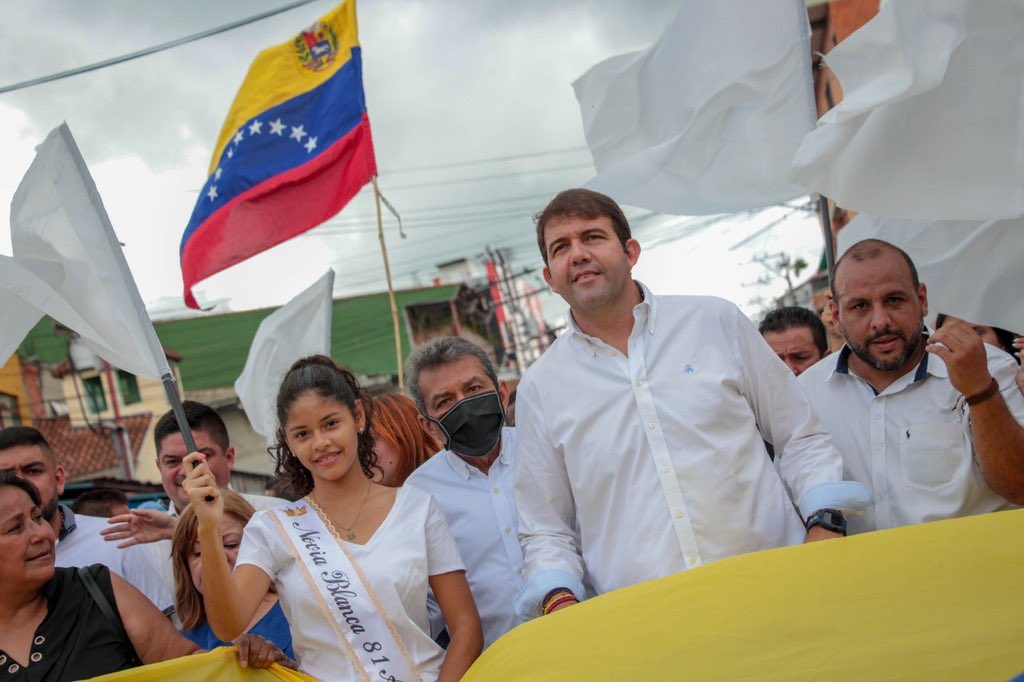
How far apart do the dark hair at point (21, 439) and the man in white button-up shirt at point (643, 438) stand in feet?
7.83

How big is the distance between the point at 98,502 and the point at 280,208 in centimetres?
349

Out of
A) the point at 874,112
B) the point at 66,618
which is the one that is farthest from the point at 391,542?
the point at 874,112

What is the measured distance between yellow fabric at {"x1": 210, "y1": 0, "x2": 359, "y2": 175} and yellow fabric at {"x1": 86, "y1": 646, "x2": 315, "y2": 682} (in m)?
6.37

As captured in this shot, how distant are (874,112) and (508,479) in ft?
6.17

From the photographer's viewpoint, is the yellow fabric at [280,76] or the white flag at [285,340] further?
the yellow fabric at [280,76]

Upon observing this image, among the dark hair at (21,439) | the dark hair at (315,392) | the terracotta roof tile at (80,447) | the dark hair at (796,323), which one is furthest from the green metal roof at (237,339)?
the dark hair at (315,392)

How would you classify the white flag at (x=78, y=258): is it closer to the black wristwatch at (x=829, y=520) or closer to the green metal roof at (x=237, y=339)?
the black wristwatch at (x=829, y=520)

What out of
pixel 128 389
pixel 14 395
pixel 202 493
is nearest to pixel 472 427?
pixel 202 493

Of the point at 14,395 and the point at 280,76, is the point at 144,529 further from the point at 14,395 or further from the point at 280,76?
the point at 14,395

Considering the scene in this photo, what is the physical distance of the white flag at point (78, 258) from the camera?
3.21 m

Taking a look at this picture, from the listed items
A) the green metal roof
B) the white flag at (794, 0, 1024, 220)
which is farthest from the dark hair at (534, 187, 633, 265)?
the green metal roof

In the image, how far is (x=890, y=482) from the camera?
3.05 m

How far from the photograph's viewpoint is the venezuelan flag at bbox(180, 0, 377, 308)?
8.10 meters

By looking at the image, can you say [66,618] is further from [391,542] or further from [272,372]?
[272,372]
